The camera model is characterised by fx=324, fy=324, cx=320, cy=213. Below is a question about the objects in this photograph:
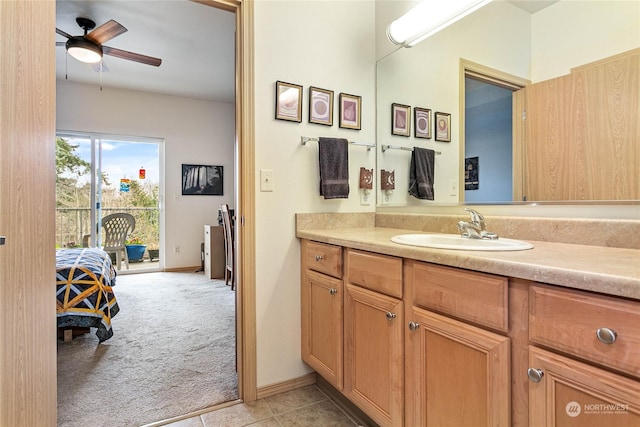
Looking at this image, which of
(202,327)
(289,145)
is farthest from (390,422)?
(202,327)

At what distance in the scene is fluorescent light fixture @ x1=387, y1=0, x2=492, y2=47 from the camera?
160 centimetres

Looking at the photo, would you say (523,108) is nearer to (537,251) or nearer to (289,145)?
(537,251)

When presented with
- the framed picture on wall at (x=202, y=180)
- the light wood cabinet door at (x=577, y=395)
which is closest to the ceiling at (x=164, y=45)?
the framed picture on wall at (x=202, y=180)

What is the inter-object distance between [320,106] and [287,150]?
34 cm

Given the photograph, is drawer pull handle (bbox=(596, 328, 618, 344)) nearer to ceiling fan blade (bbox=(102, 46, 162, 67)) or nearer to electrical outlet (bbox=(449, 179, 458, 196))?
electrical outlet (bbox=(449, 179, 458, 196))

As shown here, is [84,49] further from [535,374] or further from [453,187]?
[535,374]

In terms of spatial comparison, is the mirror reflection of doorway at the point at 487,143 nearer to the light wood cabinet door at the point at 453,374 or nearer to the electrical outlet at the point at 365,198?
the electrical outlet at the point at 365,198

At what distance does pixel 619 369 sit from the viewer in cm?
66

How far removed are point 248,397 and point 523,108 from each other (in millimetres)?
1906

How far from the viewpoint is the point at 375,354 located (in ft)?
4.29

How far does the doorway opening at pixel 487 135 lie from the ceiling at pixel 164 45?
7.16 feet

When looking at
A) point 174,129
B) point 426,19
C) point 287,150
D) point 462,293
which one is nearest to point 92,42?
point 174,129

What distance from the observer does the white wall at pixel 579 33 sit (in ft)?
3.66

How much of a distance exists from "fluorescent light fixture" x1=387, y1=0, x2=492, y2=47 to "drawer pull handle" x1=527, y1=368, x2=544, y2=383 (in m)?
1.57
